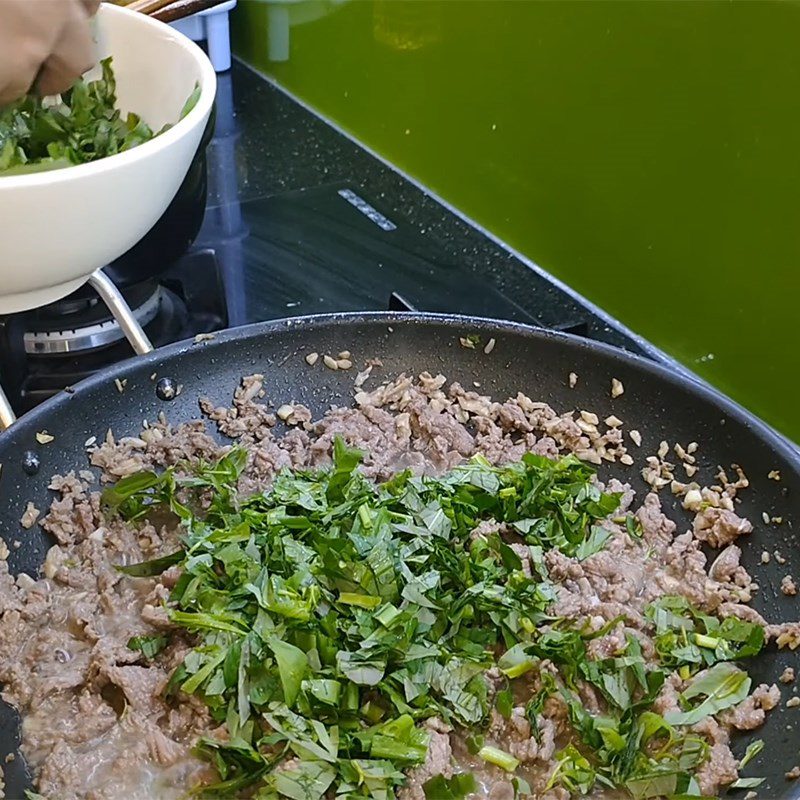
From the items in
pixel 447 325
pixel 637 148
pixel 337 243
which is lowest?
pixel 337 243

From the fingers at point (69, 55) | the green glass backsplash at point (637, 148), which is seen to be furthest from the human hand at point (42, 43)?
the green glass backsplash at point (637, 148)

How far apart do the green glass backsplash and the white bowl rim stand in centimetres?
45

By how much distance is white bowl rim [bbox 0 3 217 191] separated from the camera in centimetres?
77

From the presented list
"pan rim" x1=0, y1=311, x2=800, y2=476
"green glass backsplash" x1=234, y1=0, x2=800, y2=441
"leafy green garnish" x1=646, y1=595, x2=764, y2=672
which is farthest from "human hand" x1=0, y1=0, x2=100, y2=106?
"leafy green garnish" x1=646, y1=595, x2=764, y2=672

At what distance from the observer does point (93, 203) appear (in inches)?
32.0

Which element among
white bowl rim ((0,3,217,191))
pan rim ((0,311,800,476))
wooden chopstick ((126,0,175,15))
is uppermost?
white bowl rim ((0,3,217,191))

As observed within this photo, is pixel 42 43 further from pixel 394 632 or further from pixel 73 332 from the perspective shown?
pixel 394 632

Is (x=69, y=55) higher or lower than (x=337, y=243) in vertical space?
higher

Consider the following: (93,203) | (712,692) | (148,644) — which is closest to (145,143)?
(93,203)

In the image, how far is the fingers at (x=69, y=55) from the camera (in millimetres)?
815

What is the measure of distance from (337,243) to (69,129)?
48 centimetres

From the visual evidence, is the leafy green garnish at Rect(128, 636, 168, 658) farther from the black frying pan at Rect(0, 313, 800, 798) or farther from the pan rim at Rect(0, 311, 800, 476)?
the pan rim at Rect(0, 311, 800, 476)

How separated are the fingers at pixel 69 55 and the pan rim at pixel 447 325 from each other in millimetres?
→ 260

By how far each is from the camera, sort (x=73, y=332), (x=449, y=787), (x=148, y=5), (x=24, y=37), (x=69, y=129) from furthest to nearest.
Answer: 1. (x=148, y=5)
2. (x=73, y=332)
3. (x=69, y=129)
4. (x=24, y=37)
5. (x=449, y=787)
